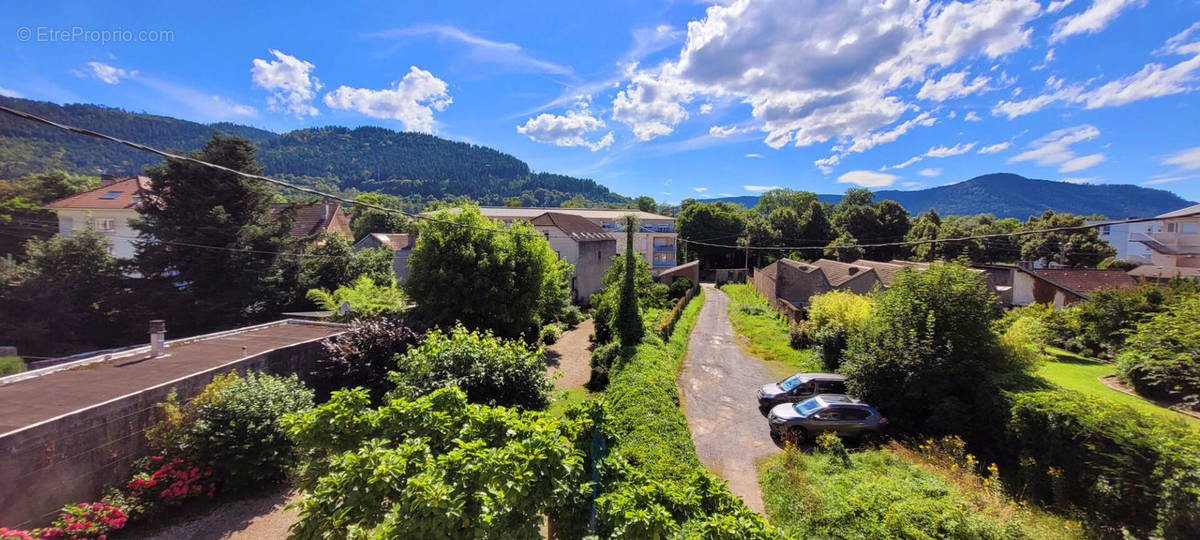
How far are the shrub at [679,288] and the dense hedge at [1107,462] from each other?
28.2 meters

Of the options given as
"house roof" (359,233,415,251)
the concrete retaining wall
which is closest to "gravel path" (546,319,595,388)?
the concrete retaining wall

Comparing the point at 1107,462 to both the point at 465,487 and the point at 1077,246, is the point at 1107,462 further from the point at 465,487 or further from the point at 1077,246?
the point at 1077,246

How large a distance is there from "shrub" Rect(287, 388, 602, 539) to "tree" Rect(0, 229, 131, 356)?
26455 mm

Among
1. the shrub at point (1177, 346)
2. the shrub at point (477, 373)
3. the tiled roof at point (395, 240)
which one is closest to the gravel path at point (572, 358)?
the shrub at point (477, 373)

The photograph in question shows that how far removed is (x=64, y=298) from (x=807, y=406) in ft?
114

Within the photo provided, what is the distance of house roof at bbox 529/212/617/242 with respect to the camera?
1317 inches

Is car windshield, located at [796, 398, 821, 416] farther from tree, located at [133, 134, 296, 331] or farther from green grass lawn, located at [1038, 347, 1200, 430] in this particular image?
tree, located at [133, 134, 296, 331]

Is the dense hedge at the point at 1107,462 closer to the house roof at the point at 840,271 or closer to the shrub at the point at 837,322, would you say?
the shrub at the point at 837,322

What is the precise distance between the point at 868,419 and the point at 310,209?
51.4 m

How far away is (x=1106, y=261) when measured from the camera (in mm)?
42062

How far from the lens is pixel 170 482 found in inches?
330

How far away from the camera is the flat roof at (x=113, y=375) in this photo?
7.91 m

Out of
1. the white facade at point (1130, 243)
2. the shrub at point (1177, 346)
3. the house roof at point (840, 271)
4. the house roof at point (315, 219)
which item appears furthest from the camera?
the white facade at point (1130, 243)

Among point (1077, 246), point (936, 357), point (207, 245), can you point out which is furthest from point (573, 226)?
point (1077, 246)
